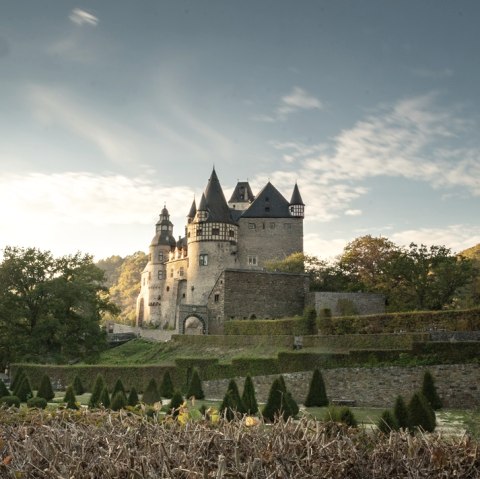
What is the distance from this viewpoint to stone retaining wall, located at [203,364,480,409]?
2900cm

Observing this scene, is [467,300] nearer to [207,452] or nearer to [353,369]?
[353,369]

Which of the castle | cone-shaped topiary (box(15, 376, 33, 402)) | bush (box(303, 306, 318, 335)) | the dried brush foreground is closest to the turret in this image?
the castle

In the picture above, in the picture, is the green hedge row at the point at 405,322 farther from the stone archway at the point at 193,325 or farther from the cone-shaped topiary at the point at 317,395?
the stone archway at the point at 193,325

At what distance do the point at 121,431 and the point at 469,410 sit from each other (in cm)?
2397

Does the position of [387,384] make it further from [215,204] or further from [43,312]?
[215,204]

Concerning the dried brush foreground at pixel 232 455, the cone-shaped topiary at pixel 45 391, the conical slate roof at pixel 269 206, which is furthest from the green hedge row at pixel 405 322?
the dried brush foreground at pixel 232 455

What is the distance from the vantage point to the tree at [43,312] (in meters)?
46.7

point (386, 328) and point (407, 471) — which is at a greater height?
point (386, 328)

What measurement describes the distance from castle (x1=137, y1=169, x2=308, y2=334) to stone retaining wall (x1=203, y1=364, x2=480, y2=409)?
19.9 metres

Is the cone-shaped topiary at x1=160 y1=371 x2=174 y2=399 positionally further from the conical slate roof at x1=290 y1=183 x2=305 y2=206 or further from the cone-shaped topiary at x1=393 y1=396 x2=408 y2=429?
the conical slate roof at x1=290 y1=183 x2=305 y2=206

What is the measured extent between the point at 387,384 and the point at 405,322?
871 centimetres

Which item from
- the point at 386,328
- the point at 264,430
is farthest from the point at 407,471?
the point at 386,328

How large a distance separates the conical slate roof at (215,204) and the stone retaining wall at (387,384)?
30701 millimetres

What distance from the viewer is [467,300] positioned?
4266 cm
